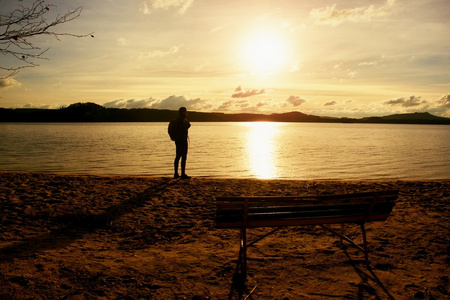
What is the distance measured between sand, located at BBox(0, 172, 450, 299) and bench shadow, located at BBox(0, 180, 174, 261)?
0.07 ft

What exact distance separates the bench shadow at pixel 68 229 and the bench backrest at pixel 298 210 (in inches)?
137

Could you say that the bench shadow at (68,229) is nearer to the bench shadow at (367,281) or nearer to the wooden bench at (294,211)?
the wooden bench at (294,211)

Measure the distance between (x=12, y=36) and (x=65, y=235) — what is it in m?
3.94

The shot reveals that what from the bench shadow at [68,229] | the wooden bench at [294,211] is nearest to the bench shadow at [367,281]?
the wooden bench at [294,211]

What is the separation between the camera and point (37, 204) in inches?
338

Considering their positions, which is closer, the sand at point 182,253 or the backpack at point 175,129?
the sand at point 182,253

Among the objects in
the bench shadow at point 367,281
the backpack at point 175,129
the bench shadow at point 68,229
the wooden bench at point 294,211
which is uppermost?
the backpack at point 175,129

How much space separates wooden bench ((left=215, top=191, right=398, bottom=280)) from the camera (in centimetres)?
463

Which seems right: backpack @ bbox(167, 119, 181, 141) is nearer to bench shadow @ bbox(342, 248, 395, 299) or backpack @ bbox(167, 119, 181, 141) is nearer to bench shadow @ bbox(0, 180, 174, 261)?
bench shadow @ bbox(0, 180, 174, 261)

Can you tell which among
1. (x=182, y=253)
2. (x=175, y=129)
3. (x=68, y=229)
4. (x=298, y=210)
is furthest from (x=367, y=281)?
(x=175, y=129)

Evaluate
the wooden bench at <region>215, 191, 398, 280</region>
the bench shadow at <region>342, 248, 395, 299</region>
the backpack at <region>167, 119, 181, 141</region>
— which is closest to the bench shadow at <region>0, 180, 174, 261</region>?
the backpack at <region>167, 119, 181, 141</region>

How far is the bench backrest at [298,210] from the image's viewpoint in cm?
462

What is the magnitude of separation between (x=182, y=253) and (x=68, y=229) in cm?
289

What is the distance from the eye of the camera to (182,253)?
19.0ft
